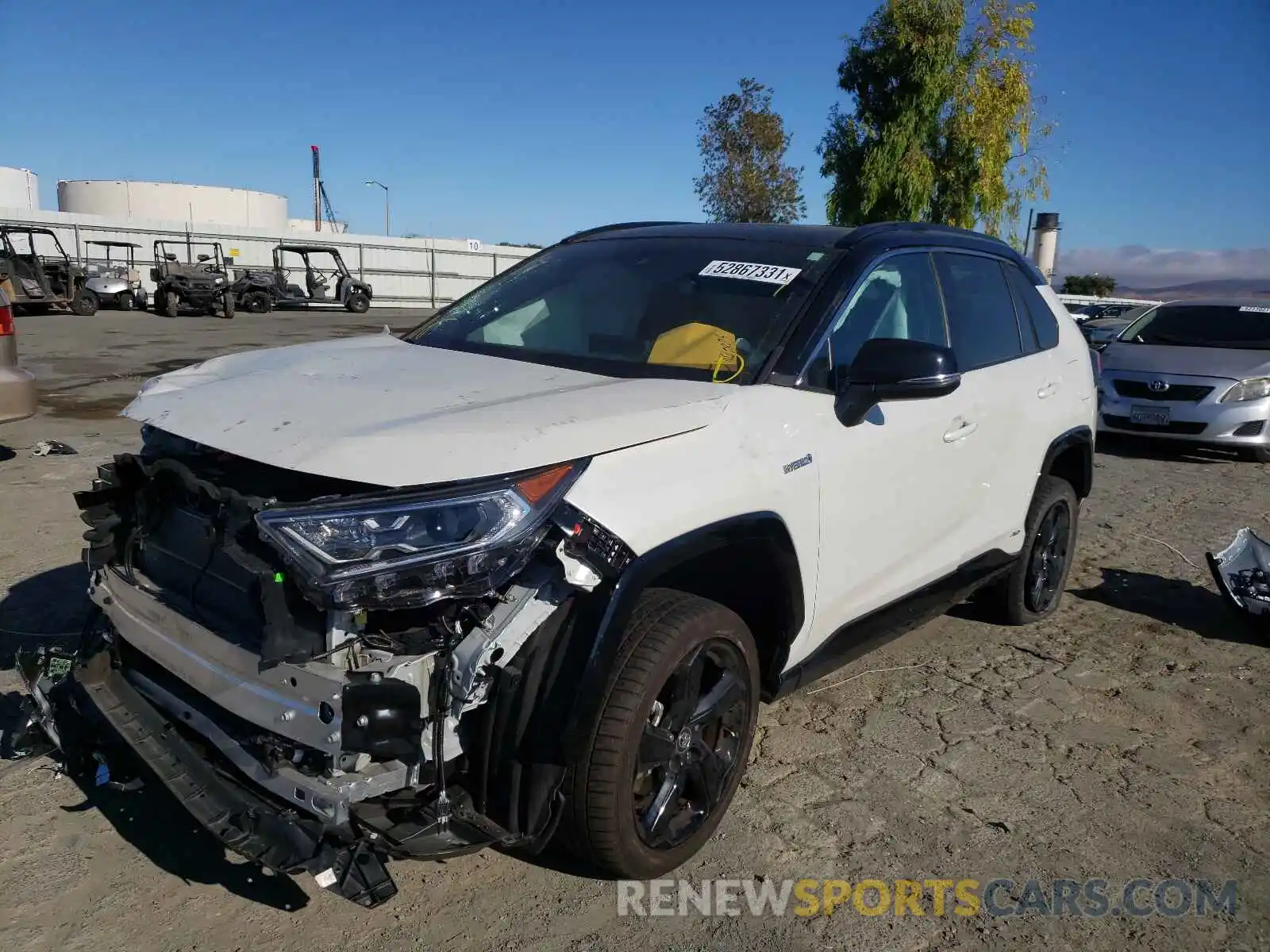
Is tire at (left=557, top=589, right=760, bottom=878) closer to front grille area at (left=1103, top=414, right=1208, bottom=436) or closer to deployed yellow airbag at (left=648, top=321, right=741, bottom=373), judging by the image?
deployed yellow airbag at (left=648, top=321, right=741, bottom=373)

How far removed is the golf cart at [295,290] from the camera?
25781 mm

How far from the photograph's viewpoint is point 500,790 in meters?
2.26

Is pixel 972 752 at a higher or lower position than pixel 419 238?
lower

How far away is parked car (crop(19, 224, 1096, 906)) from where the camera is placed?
2.14 meters

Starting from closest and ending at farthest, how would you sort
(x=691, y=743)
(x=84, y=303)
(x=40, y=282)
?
(x=691, y=743) < (x=40, y=282) < (x=84, y=303)

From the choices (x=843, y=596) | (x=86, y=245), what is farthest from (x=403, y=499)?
(x=86, y=245)

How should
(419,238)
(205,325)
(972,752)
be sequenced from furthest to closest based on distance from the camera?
(419,238) → (205,325) → (972,752)

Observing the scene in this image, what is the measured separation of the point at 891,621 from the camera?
3477 mm

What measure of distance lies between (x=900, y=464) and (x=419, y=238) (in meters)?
37.3

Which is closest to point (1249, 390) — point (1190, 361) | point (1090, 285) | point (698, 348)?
point (1190, 361)

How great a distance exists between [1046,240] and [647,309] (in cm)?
3078

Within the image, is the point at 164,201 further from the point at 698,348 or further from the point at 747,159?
the point at 698,348

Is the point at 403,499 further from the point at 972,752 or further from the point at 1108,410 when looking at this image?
the point at 1108,410

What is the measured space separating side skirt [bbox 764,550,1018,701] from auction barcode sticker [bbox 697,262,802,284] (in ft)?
3.92
